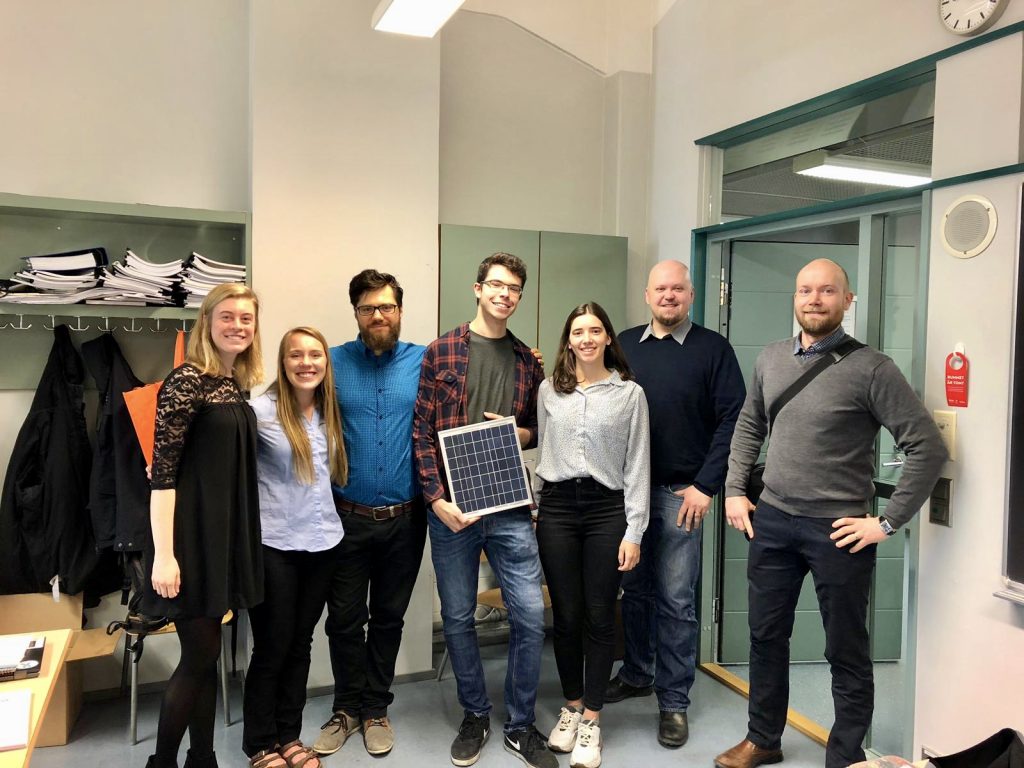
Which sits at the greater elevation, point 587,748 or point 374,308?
point 374,308

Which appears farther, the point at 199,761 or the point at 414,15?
the point at 414,15

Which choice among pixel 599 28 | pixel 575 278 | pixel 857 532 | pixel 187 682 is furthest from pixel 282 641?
pixel 599 28

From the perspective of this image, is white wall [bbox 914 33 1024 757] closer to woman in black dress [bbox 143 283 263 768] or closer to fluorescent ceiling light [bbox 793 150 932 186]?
fluorescent ceiling light [bbox 793 150 932 186]

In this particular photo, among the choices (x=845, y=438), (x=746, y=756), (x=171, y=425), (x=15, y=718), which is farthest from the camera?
(x=746, y=756)

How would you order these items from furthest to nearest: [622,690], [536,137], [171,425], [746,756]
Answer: [536,137], [622,690], [746,756], [171,425]

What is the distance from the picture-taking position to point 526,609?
2.61 metres

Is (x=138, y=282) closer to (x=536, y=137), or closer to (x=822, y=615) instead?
(x=536, y=137)

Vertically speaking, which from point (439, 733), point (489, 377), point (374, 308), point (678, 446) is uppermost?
point (374, 308)

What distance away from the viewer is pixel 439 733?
9.39 feet

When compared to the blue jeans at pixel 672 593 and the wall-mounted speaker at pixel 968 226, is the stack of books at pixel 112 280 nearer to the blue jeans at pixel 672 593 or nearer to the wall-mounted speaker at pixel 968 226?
the blue jeans at pixel 672 593

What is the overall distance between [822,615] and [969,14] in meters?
1.90

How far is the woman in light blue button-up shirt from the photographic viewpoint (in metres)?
2.37

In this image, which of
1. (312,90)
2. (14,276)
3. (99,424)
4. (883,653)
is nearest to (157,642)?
(99,424)

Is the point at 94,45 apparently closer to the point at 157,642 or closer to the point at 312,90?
the point at 312,90
